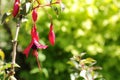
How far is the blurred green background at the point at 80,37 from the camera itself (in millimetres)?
3205

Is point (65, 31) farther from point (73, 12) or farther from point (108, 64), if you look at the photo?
point (108, 64)

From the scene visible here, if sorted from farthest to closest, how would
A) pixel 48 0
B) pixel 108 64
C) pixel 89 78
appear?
pixel 108 64 → pixel 89 78 → pixel 48 0

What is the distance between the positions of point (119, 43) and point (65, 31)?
0.45 m

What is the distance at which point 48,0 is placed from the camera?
1.29 meters

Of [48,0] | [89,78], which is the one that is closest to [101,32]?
[89,78]

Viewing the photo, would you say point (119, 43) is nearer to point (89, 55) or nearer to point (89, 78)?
point (89, 55)

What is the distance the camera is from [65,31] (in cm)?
325

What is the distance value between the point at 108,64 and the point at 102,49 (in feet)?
0.42

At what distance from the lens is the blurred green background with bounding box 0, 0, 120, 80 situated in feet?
Answer: 10.5

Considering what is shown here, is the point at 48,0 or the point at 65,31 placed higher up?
the point at 65,31

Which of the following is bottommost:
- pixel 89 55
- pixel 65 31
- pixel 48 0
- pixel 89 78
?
pixel 89 78

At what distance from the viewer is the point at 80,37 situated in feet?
10.7

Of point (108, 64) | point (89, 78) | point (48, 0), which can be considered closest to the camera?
point (48, 0)

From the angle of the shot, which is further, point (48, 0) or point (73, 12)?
point (73, 12)
